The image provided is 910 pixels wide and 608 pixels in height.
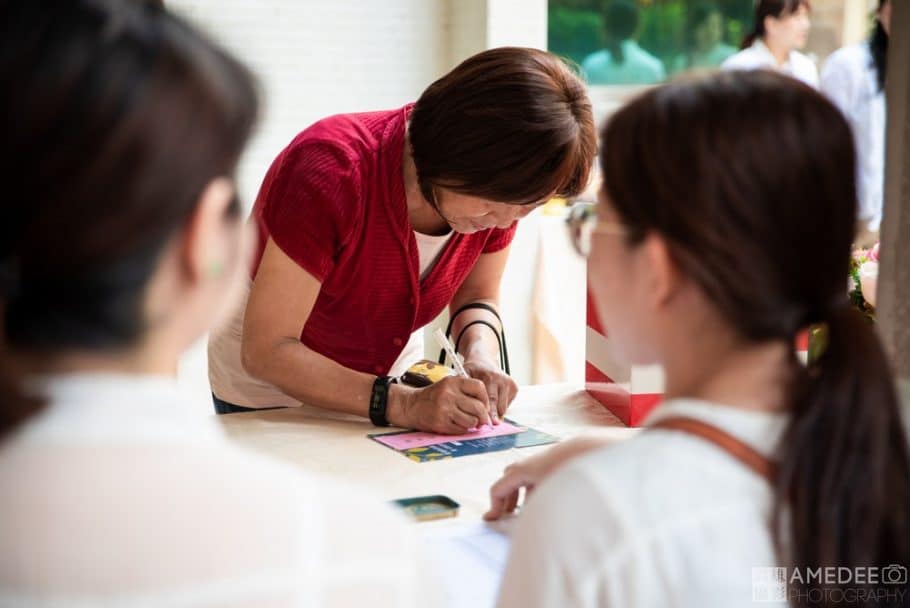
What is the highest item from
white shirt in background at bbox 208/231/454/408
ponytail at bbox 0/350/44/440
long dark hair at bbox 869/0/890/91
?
long dark hair at bbox 869/0/890/91

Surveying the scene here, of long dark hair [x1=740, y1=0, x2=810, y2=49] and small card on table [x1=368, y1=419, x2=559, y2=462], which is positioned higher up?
long dark hair [x1=740, y1=0, x2=810, y2=49]

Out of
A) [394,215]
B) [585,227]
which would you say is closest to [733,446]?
[585,227]

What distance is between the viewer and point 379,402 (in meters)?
2.02

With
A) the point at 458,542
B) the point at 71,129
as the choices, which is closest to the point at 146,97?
the point at 71,129

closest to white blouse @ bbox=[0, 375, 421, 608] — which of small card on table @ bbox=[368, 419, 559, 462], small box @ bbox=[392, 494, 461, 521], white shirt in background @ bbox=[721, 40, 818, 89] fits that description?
small box @ bbox=[392, 494, 461, 521]

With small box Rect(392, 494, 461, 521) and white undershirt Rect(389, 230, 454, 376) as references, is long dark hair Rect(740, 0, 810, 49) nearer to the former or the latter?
white undershirt Rect(389, 230, 454, 376)

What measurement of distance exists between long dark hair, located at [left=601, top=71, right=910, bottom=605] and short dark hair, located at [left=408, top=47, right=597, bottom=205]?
3.15ft

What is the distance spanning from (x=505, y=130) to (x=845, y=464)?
1116 mm

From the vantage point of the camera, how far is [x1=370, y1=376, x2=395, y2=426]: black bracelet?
2.01 m

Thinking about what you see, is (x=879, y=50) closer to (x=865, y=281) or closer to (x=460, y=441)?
(x=865, y=281)

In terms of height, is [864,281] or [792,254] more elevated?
[792,254]

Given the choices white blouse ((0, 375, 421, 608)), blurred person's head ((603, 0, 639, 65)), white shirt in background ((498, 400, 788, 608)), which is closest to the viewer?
white blouse ((0, 375, 421, 608))

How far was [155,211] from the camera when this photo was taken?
27.6 inches

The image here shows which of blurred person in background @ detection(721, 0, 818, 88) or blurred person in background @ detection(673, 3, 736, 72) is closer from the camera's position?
blurred person in background @ detection(721, 0, 818, 88)
